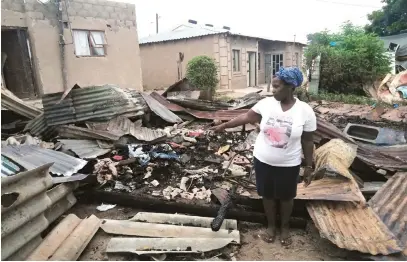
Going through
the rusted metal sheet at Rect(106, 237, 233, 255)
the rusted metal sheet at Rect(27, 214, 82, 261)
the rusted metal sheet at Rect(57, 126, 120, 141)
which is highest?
the rusted metal sheet at Rect(57, 126, 120, 141)

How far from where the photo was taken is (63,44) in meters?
10.9

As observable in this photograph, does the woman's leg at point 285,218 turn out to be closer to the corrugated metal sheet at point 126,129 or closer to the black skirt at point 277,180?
the black skirt at point 277,180

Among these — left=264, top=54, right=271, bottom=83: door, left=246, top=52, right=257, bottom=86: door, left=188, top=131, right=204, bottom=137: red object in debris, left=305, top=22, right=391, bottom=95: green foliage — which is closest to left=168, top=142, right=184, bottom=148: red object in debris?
left=188, top=131, right=204, bottom=137: red object in debris

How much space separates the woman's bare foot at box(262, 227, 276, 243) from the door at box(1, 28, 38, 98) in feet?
33.6

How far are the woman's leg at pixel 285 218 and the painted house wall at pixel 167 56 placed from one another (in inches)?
581

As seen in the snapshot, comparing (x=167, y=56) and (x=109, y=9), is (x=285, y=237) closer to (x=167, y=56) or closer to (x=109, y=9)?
(x=109, y=9)

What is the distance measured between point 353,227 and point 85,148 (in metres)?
3.68

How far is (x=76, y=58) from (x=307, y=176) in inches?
422

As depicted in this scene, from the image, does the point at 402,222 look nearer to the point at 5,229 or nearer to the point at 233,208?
the point at 233,208

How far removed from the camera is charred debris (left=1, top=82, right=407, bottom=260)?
247 cm

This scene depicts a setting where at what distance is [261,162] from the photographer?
263 cm

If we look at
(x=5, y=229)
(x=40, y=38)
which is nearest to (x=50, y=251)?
(x=5, y=229)

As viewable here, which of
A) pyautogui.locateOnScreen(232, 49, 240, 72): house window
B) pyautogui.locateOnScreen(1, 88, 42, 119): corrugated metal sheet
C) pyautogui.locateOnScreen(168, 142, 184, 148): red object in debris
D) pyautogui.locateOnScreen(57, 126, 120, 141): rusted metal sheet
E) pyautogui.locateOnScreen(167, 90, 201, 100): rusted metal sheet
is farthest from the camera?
pyautogui.locateOnScreen(232, 49, 240, 72): house window

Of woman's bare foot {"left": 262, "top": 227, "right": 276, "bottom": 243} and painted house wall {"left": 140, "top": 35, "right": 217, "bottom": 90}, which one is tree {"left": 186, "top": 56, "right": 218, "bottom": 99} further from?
woman's bare foot {"left": 262, "top": 227, "right": 276, "bottom": 243}
